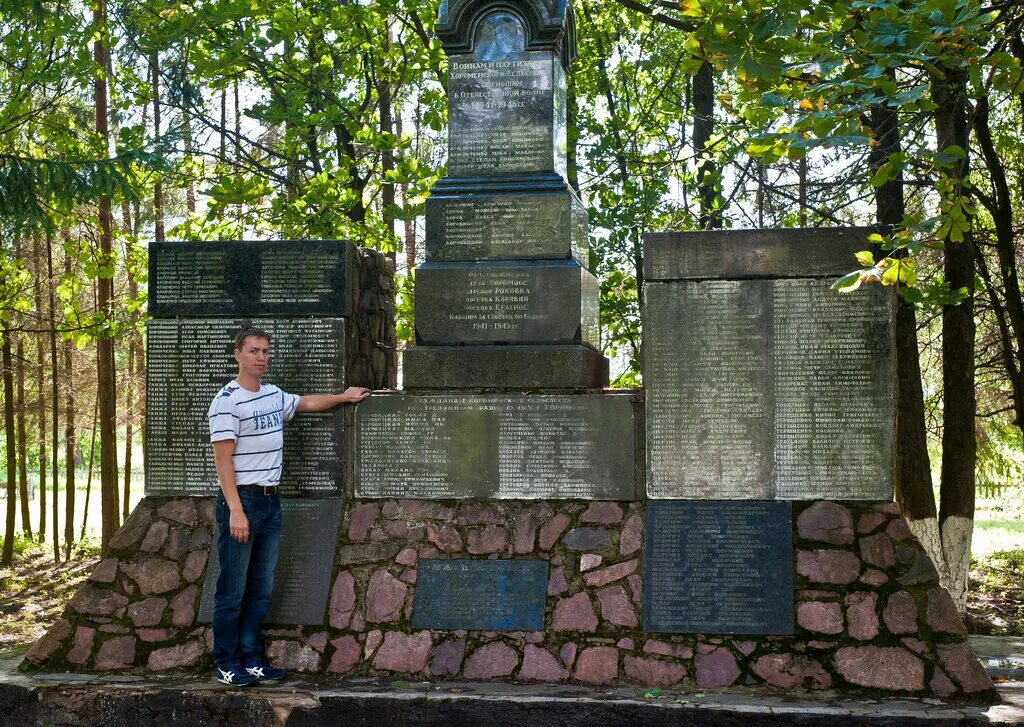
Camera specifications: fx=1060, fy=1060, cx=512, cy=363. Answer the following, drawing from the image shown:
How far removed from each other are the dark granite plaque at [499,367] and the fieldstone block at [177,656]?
2102mm

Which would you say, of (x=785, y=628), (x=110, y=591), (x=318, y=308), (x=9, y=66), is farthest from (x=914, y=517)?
(x=9, y=66)

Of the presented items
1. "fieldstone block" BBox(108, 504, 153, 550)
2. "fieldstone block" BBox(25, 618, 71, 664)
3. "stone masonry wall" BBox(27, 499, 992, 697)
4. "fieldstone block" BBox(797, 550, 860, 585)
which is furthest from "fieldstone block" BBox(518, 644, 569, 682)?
"fieldstone block" BBox(25, 618, 71, 664)

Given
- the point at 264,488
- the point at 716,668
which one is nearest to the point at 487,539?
the point at 264,488

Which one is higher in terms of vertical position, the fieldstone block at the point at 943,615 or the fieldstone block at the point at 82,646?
the fieldstone block at the point at 943,615

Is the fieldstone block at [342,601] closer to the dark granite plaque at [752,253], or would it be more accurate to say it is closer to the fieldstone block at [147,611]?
the fieldstone block at [147,611]

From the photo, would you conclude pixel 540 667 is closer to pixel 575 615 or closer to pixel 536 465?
pixel 575 615

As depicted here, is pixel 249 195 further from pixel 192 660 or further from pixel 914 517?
pixel 914 517

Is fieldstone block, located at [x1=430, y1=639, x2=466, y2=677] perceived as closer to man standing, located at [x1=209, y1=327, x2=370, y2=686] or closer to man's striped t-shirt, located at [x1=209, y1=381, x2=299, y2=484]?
man standing, located at [x1=209, y1=327, x2=370, y2=686]

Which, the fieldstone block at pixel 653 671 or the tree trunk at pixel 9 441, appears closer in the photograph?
the fieldstone block at pixel 653 671

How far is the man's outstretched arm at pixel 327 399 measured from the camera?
22.3ft

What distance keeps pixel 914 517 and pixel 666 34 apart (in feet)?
23.8

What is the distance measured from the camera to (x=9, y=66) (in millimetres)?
11562

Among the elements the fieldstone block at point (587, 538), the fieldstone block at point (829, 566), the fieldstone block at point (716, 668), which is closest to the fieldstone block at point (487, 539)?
the fieldstone block at point (587, 538)

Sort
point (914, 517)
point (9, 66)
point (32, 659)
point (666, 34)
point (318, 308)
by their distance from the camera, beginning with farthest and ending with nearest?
point (666, 34) < point (9, 66) < point (914, 517) < point (318, 308) < point (32, 659)
